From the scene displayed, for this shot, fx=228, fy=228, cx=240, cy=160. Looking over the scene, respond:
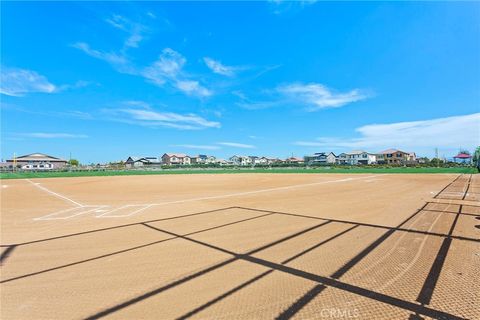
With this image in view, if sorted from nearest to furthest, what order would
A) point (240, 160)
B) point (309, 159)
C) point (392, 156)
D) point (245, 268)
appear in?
point (245, 268), point (392, 156), point (309, 159), point (240, 160)

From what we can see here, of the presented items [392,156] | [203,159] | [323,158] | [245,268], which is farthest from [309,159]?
[245,268]

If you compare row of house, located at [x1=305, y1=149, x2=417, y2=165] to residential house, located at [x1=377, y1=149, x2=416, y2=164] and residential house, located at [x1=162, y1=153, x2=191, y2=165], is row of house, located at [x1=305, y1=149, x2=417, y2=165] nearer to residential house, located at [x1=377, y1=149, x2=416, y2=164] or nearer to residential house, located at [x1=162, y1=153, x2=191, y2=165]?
residential house, located at [x1=377, y1=149, x2=416, y2=164]

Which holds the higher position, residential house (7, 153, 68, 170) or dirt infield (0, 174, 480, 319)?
residential house (7, 153, 68, 170)

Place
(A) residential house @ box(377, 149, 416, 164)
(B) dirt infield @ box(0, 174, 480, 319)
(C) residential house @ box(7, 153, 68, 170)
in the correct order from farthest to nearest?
1. (A) residential house @ box(377, 149, 416, 164)
2. (C) residential house @ box(7, 153, 68, 170)
3. (B) dirt infield @ box(0, 174, 480, 319)

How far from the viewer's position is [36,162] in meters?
78.3

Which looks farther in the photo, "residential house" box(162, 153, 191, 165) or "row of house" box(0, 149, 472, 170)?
"residential house" box(162, 153, 191, 165)

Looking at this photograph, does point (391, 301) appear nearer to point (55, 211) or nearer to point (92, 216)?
point (92, 216)

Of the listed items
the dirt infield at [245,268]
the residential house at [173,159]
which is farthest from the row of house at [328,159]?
the dirt infield at [245,268]

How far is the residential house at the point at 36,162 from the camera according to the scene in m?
76.0

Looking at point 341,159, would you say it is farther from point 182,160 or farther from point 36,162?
point 36,162

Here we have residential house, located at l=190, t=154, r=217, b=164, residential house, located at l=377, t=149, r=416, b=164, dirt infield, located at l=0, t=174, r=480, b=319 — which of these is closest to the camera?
dirt infield, located at l=0, t=174, r=480, b=319

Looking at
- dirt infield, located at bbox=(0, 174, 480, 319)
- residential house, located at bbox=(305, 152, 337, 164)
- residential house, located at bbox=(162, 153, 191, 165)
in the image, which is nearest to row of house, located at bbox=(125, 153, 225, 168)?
residential house, located at bbox=(162, 153, 191, 165)

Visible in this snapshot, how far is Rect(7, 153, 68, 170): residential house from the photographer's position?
76019mm

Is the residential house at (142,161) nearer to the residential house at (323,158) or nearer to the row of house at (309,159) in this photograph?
the row of house at (309,159)
